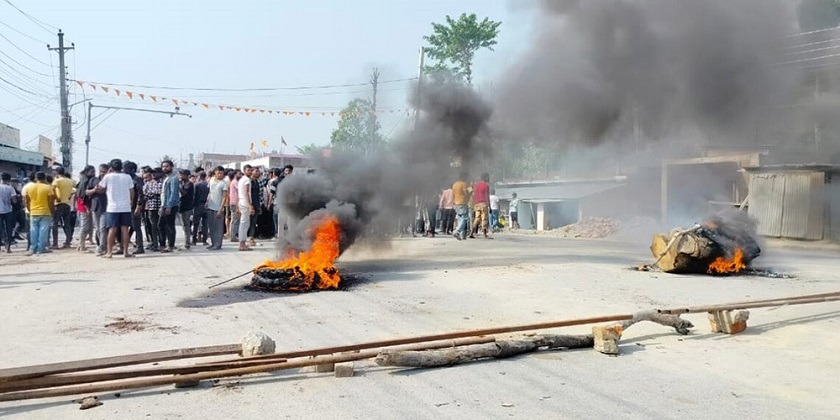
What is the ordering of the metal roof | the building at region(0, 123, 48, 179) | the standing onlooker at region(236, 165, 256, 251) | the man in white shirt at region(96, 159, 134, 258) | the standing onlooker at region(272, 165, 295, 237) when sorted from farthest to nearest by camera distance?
the metal roof
the building at region(0, 123, 48, 179)
the standing onlooker at region(236, 165, 256, 251)
the man in white shirt at region(96, 159, 134, 258)
the standing onlooker at region(272, 165, 295, 237)

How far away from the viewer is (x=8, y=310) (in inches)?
246

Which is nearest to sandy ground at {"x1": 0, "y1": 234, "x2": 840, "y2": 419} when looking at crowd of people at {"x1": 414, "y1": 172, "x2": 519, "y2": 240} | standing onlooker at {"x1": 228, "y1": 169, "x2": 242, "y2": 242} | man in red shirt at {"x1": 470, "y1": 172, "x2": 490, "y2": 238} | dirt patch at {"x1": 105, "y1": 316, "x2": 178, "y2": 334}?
dirt patch at {"x1": 105, "y1": 316, "x2": 178, "y2": 334}

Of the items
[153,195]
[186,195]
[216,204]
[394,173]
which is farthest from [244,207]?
[394,173]

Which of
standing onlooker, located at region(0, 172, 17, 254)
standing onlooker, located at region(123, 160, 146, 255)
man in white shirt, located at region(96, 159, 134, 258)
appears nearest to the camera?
man in white shirt, located at region(96, 159, 134, 258)

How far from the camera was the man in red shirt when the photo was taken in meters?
15.2

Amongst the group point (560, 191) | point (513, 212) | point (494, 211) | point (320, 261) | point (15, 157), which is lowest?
point (320, 261)

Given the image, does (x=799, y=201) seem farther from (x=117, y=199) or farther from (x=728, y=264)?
(x=117, y=199)

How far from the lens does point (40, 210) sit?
11.5 metres

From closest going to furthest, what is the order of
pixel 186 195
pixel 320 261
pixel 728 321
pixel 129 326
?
pixel 728 321 < pixel 129 326 < pixel 320 261 < pixel 186 195

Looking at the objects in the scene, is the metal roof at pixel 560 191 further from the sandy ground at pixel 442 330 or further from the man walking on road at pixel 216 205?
the man walking on road at pixel 216 205

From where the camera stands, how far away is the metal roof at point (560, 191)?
86.9ft

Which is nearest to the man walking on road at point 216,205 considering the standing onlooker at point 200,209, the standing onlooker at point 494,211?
the standing onlooker at point 200,209

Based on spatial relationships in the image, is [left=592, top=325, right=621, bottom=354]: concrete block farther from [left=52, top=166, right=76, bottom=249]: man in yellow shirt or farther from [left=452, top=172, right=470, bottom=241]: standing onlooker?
[left=52, top=166, right=76, bottom=249]: man in yellow shirt

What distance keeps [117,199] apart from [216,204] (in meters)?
2.19
